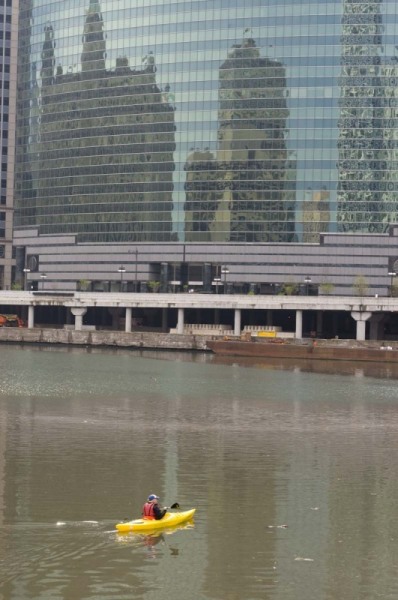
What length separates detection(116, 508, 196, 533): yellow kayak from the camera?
52.8m

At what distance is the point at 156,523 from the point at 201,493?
9.02 metres

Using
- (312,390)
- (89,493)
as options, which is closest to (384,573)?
(89,493)

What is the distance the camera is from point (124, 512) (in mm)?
56844

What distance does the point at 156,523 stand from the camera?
5366 cm

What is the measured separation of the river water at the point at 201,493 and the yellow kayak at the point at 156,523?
50cm

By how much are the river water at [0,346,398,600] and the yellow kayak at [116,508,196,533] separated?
0.50 meters

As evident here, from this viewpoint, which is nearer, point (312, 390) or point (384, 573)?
point (384, 573)

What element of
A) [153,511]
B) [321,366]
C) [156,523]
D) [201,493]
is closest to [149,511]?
[153,511]

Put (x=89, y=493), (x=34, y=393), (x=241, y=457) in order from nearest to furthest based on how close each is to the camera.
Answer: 1. (x=89, y=493)
2. (x=241, y=457)
3. (x=34, y=393)

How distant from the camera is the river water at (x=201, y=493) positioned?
4653 cm

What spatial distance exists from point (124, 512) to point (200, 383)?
Answer: 77.6 m

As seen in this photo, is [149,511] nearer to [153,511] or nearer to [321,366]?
[153,511]

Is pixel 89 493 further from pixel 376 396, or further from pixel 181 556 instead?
pixel 376 396

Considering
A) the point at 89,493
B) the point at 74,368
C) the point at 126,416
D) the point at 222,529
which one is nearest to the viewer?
the point at 222,529
